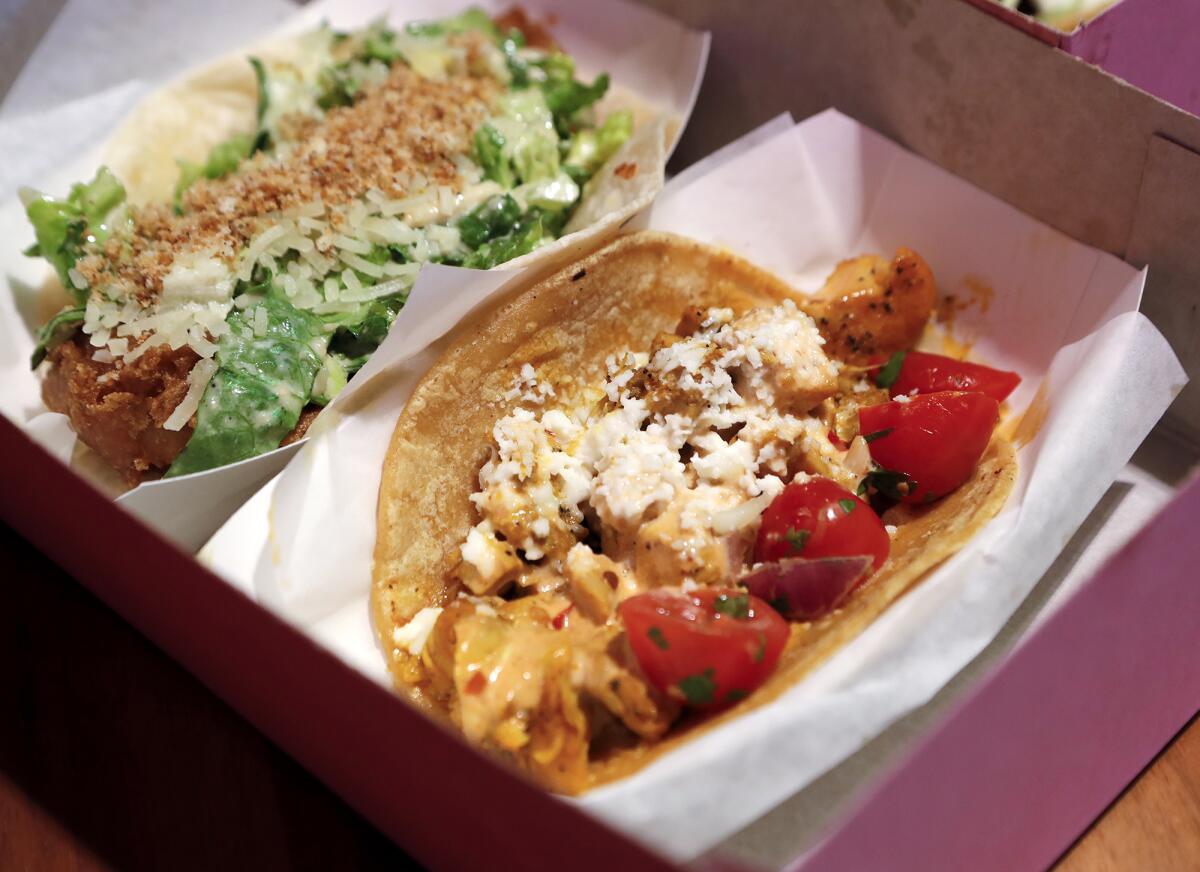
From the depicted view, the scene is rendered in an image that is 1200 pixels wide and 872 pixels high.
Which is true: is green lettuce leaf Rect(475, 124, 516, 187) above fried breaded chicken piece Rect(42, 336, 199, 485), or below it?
above

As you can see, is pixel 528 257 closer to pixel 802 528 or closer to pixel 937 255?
pixel 802 528

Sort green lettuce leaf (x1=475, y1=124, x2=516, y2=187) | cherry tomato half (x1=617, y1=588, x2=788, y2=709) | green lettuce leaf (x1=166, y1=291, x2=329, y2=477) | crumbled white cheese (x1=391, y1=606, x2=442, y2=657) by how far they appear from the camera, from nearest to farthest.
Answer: cherry tomato half (x1=617, y1=588, x2=788, y2=709) → crumbled white cheese (x1=391, y1=606, x2=442, y2=657) → green lettuce leaf (x1=166, y1=291, x2=329, y2=477) → green lettuce leaf (x1=475, y1=124, x2=516, y2=187)

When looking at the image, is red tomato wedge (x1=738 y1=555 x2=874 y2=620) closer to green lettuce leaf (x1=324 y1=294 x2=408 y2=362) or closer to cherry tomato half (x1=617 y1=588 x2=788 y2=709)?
cherry tomato half (x1=617 y1=588 x2=788 y2=709)

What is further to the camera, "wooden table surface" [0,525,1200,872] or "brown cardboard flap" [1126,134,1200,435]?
"brown cardboard flap" [1126,134,1200,435]

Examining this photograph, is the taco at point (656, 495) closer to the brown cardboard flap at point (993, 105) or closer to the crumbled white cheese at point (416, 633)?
the crumbled white cheese at point (416, 633)

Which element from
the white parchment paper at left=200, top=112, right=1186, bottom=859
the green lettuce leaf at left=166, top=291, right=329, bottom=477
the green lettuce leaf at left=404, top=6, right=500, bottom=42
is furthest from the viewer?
the green lettuce leaf at left=404, top=6, right=500, bottom=42

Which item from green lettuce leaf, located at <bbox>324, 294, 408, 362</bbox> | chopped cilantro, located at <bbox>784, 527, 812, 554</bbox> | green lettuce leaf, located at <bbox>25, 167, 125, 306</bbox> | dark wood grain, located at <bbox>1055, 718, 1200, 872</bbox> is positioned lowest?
green lettuce leaf, located at <bbox>25, 167, 125, 306</bbox>

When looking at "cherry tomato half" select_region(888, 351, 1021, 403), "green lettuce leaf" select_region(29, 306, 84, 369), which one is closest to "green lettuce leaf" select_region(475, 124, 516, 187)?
"green lettuce leaf" select_region(29, 306, 84, 369)

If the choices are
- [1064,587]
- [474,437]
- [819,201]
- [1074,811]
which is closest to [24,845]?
[474,437]
